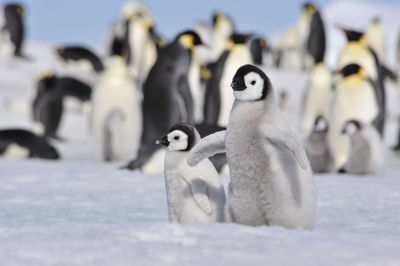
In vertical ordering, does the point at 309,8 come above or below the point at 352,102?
above

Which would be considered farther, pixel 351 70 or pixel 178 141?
pixel 351 70

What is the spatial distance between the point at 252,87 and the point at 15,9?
63.3ft

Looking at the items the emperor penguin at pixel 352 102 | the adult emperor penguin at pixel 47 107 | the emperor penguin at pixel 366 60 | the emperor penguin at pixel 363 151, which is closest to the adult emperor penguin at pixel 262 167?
the emperor penguin at pixel 363 151

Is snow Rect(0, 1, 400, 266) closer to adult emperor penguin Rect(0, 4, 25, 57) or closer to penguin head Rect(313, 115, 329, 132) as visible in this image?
penguin head Rect(313, 115, 329, 132)

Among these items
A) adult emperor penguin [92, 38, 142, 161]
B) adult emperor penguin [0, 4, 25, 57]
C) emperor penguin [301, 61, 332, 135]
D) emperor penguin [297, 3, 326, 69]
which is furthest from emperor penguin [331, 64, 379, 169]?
adult emperor penguin [0, 4, 25, 57]

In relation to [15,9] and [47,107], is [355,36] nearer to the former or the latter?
[47,107]

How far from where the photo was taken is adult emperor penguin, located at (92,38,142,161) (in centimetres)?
820

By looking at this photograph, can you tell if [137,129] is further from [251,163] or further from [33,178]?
[251,163]

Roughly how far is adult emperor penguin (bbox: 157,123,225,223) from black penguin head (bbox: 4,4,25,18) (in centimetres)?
1869

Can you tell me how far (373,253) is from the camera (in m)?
2.23

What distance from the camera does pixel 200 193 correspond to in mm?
3100

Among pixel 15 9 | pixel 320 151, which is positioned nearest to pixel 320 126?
pixel 320 151

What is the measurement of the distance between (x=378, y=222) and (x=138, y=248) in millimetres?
1879

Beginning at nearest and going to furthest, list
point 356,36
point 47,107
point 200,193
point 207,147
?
point 207,147
point 200,193
point 356,36
point 47,107
